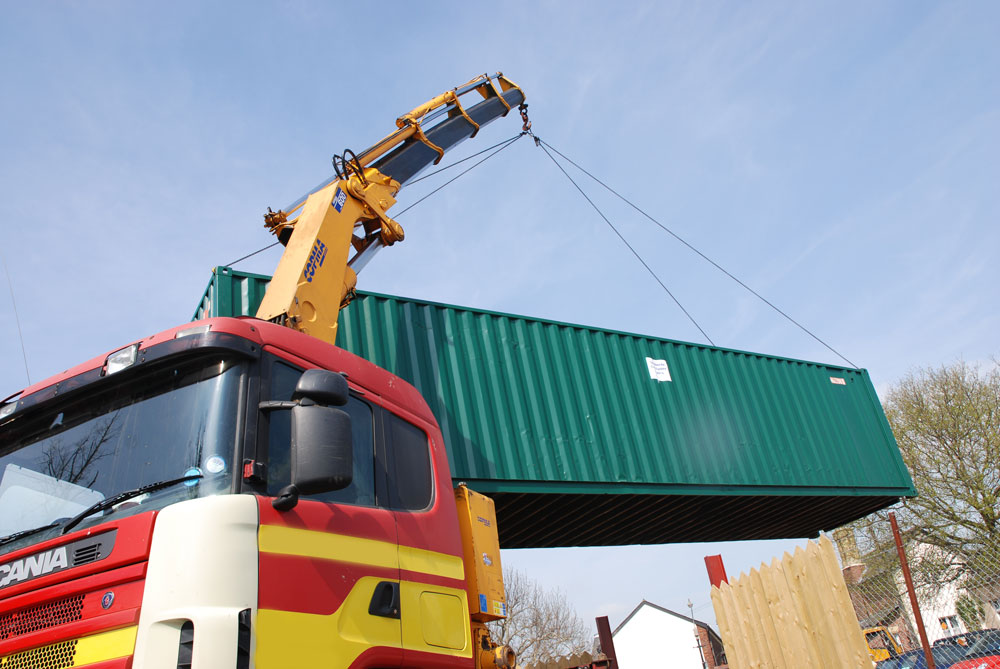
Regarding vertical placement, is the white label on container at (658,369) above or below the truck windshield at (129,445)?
above

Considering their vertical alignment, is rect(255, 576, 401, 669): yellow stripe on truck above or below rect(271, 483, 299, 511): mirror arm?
below

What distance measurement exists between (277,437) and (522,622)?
27.8 m

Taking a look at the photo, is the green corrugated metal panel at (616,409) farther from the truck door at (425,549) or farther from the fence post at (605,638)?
the truck door at (425,549)

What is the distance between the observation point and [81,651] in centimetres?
247

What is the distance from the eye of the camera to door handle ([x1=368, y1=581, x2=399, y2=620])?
120 inches

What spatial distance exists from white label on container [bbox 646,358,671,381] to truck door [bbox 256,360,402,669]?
266 inches

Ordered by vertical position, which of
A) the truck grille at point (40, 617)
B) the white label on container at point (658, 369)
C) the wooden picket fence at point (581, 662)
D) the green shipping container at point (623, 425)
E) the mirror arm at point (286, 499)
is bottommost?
the truck grille at point (40, 617)

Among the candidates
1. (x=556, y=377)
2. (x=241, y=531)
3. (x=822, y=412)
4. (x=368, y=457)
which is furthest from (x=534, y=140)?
(x=241, y=531)

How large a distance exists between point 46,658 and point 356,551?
3.69ft

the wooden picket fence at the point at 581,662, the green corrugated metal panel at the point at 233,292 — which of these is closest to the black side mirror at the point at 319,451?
the green corrugated metal panel at the point at 233,292

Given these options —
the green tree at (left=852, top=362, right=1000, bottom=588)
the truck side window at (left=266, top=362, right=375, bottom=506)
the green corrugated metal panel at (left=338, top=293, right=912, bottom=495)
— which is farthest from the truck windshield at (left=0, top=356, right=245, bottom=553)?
the green tree at (left=852, top=362, right=1000, bottom=588)

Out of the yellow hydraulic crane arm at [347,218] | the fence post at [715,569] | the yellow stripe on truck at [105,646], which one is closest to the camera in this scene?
the yellow stripe on truck at [105,646]

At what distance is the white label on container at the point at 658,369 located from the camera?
970 cm

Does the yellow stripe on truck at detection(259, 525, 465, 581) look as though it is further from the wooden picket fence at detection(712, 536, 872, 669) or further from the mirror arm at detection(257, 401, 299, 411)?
the wooden picket fence at detection(712, 536, 872, 669)
